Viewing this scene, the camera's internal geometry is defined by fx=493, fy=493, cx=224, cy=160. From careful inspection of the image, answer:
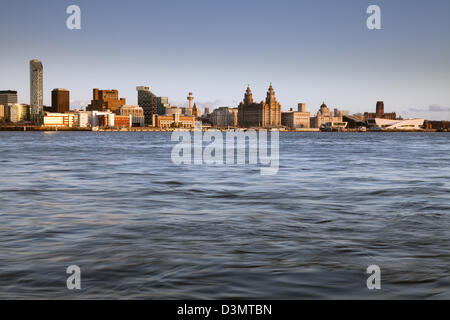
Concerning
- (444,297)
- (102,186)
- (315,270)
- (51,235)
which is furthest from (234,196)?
(444,297)

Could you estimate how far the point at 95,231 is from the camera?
1085 centimetres

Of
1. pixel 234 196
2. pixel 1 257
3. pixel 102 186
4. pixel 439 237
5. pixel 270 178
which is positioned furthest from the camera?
pixel 270 178

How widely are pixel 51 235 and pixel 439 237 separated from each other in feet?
26.7

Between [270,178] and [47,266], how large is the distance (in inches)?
664

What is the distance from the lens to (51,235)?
10406 millimetres

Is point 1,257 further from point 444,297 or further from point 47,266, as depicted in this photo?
point 444,297

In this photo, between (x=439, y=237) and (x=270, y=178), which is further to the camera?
(x=270, y=178)

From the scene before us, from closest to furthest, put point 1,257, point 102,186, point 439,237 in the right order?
point 1,257
point 439,237
point 102,186
